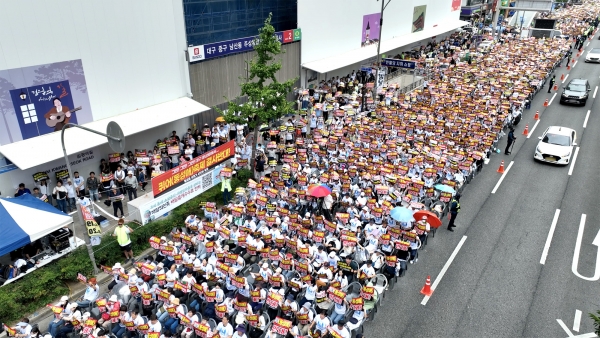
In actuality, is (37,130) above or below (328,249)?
above

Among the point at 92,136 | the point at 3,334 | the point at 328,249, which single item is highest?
the point at 92,136

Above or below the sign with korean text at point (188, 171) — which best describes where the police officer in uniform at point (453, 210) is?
below

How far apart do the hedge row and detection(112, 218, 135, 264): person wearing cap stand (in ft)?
0.91

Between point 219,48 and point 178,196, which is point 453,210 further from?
point 219,48

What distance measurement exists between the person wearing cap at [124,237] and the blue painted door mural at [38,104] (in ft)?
19.0

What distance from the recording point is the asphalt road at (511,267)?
38.2 ft

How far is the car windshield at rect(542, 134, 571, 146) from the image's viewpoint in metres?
21.8

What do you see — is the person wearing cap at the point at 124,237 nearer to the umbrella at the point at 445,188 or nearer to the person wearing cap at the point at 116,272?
the person wearing cap at the point at 116,272

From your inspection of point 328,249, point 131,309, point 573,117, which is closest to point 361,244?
point 328,249

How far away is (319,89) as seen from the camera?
3030 cm

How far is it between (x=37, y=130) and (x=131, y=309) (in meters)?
9.05

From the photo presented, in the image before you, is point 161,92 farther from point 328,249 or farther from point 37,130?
point 328,249

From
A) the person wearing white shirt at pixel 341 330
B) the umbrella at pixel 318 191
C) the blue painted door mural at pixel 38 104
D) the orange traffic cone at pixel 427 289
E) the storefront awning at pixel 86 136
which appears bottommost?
the orange traffic cone at pixel 427 289

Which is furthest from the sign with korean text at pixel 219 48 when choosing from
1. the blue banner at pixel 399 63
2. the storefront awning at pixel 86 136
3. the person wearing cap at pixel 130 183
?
the blue banner at pixel 399 63
